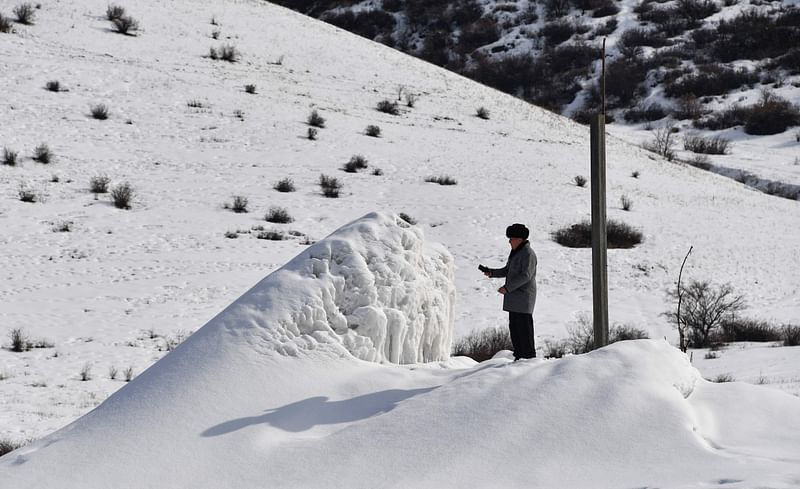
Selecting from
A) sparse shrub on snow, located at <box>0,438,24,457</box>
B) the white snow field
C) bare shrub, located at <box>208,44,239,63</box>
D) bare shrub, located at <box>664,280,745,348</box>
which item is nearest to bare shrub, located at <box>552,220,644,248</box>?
the white snow field

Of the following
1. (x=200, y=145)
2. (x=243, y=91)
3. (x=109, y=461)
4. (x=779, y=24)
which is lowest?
(x=109, y=461)

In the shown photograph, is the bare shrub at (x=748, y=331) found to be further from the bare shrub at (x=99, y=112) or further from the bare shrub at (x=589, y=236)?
the bare shrub at (x=99, y=112)

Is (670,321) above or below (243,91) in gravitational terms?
below

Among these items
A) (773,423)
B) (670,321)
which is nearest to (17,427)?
(773,423)

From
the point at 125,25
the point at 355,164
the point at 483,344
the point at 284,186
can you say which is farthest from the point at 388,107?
the point at 483,344

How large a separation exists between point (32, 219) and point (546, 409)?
13240 mm

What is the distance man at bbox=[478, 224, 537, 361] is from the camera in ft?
23.1

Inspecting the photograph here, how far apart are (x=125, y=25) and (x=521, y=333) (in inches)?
914

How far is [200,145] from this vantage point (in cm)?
2036

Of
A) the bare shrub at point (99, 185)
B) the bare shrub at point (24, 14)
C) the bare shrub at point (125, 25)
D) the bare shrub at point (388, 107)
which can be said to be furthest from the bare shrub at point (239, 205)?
the bare shrub at point (24, 14)

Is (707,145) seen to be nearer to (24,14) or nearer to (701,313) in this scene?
(701,313)

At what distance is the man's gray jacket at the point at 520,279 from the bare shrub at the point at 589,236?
1070 cm

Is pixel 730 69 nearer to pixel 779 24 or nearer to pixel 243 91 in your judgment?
pixel 779 24

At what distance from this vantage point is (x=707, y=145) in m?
32.6
